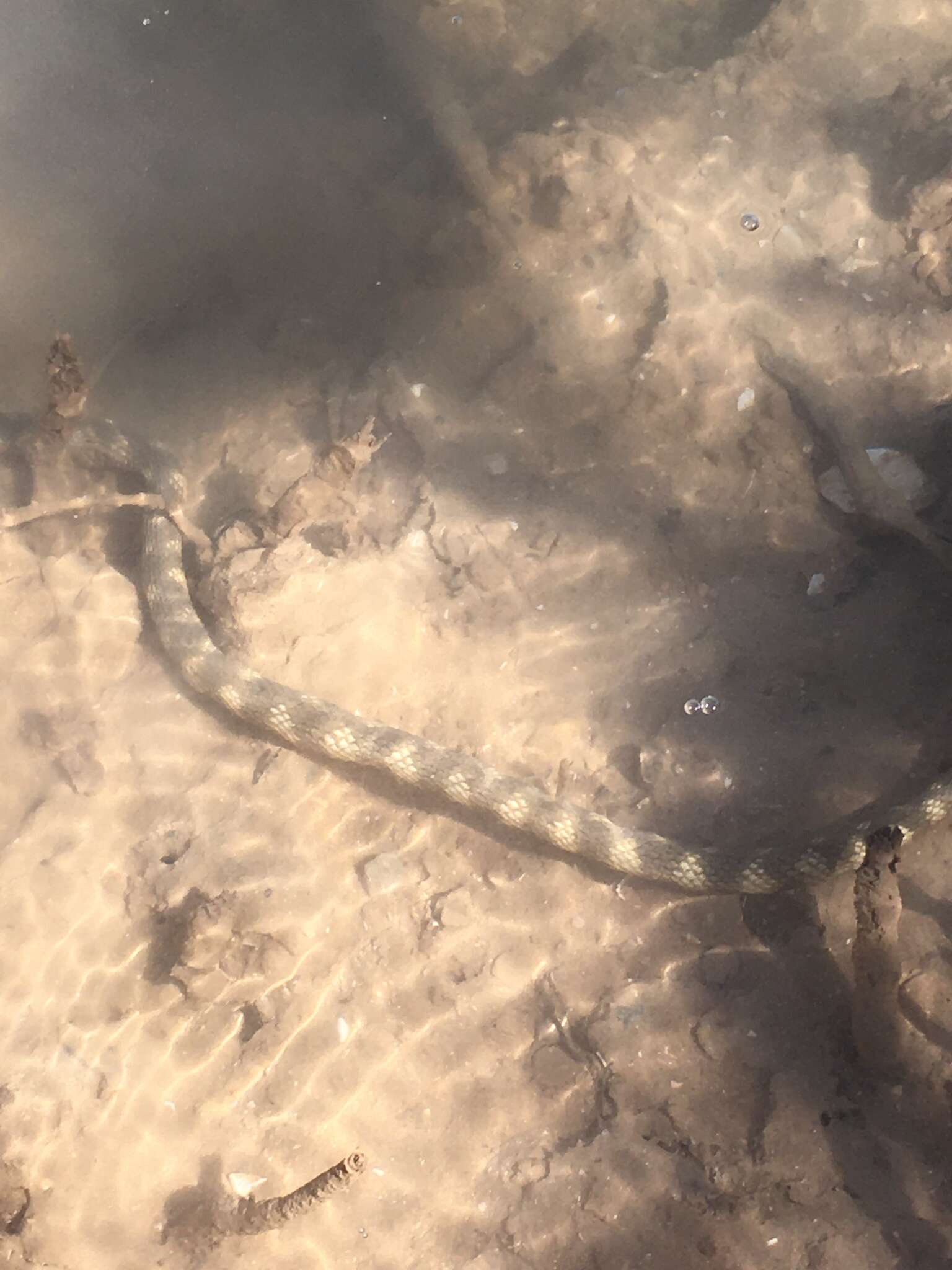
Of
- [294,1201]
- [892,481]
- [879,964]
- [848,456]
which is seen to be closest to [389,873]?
[294,1201]

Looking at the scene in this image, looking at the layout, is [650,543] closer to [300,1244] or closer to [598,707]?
[598,707]

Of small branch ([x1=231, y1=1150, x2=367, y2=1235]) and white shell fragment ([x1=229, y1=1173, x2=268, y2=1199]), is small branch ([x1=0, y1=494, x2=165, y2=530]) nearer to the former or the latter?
white shell fragment ([x1=229, y1=1173, x2=268, y2=1199])

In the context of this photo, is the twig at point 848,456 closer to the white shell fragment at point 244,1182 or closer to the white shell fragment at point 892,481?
the white shell fragment at point 892,481

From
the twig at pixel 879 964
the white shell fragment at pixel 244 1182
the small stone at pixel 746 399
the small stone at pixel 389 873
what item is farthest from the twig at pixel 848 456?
the white shell fragment at pixel 244 1182

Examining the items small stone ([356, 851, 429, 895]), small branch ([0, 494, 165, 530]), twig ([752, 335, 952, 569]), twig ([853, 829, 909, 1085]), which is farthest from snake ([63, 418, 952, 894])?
twig ([752, 335, 952, 569])

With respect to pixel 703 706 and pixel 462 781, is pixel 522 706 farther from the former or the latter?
pixel 703 706

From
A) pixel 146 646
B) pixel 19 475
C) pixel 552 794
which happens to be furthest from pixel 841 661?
pixel 19 475
